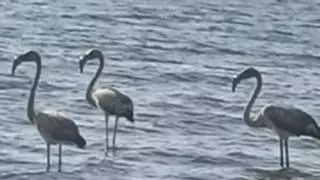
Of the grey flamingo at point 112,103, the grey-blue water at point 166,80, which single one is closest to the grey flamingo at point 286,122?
the grey-blue water at point 166,80

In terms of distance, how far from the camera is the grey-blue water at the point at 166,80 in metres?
18.9

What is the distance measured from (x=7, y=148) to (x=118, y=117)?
183 cm

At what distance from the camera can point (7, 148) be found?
19.1m

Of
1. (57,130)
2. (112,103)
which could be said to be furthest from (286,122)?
(57,130)

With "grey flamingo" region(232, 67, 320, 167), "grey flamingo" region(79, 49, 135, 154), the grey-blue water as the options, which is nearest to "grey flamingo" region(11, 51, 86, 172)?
the grey-blue water

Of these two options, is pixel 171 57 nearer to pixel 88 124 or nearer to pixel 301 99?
pixel 301 99

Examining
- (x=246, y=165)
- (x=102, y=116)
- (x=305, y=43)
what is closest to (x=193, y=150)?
(x=246, y=165)

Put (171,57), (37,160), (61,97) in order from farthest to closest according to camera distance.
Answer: (171,57), (61,97), (37,160)

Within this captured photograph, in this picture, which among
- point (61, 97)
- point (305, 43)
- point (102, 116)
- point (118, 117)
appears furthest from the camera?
point (305, 43)

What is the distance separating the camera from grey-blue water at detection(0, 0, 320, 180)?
744 inches

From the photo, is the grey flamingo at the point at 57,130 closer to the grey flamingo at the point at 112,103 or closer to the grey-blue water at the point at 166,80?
the grey-blue water at the point at 166,80

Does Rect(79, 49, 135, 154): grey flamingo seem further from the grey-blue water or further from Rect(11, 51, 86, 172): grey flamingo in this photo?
Rect(11, 51, 86, 172): grey flamingo

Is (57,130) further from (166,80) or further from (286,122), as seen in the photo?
(166,80)

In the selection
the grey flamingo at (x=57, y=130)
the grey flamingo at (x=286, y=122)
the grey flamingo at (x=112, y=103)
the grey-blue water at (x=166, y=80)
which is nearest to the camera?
the grey flamingo at (x=57, y=130)
